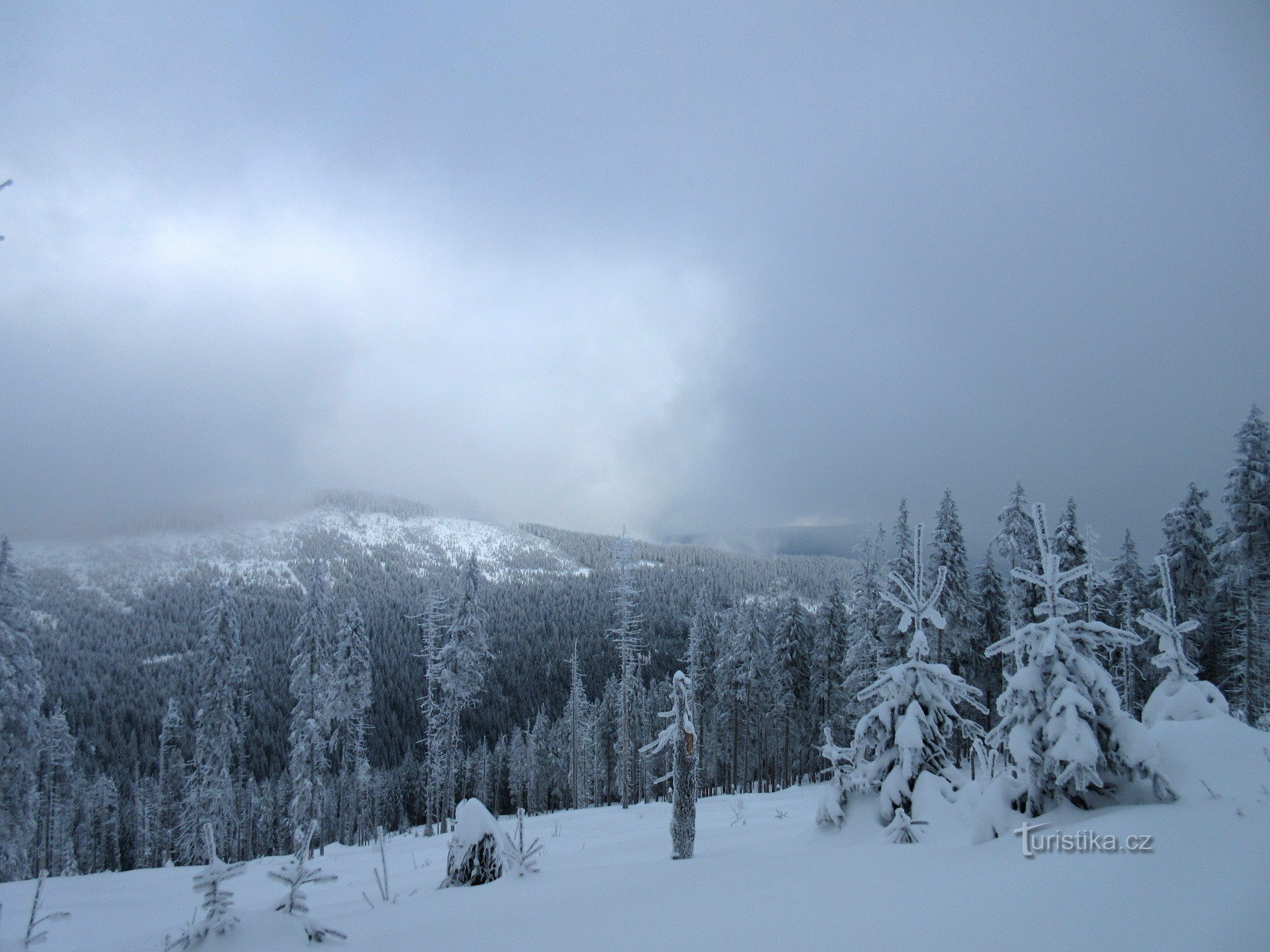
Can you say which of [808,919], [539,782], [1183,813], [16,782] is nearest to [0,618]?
[16,782]

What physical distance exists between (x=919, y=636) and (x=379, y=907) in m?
9.08

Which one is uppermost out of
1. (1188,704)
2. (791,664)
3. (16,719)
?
(1188,704)

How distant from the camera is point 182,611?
517 ft

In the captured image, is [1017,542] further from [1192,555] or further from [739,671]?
[739,671]

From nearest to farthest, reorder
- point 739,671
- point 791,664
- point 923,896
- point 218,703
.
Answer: point 923,896 → point 218,703 → point 791,664 → point 739,671

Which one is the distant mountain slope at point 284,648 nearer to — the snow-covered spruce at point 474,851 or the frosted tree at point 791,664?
the frosted tree at point 791,664

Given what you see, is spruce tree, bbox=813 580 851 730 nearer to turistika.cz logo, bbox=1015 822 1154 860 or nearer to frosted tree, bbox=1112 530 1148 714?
frosted tree, bbox=1112 530 1148 714

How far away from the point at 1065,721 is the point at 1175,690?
5228 millimetres

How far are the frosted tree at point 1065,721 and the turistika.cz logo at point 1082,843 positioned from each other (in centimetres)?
72

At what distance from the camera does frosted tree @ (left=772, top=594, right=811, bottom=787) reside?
3934 cm

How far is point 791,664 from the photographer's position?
39562 millimetres

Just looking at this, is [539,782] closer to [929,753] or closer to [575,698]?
[575,698]

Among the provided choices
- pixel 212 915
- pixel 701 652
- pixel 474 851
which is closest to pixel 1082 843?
pixel 474 851

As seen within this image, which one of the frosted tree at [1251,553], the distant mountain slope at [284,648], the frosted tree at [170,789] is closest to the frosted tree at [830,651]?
the distant mountain slope at [284,648]
